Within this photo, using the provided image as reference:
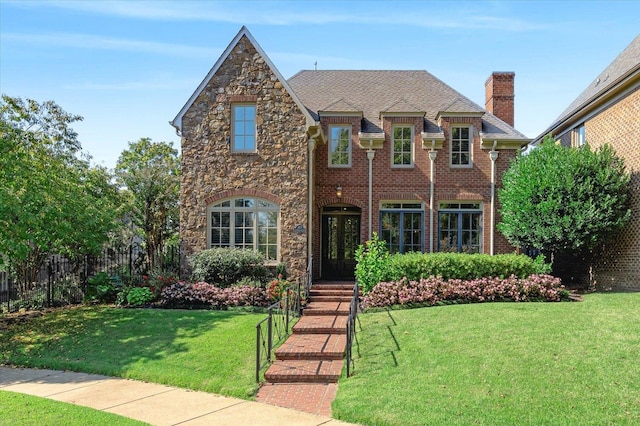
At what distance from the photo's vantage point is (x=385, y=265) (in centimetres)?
1368

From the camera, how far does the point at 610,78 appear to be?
53.0ft

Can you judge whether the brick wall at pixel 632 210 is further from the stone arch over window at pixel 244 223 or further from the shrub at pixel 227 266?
the shrub at pixel 227 266

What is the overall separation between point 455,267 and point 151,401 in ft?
28.6

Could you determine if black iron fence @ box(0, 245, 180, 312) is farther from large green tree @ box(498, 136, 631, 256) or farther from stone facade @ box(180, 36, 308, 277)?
large green tree @ box(498, 136, 631, 256)

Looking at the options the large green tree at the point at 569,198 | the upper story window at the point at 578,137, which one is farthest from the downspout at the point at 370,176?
the upper story window at the point at 578,137

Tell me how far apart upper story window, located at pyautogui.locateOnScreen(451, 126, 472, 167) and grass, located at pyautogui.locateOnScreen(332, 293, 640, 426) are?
6991mm

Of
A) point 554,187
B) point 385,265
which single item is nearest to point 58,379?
point 385,265

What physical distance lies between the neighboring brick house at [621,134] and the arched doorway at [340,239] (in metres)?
7.58

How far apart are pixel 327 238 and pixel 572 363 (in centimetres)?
1016

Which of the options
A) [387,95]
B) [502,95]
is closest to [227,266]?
[387,95]

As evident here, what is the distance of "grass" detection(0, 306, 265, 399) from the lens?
848 cm

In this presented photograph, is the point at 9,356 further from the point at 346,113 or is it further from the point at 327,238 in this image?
the point at 346,113

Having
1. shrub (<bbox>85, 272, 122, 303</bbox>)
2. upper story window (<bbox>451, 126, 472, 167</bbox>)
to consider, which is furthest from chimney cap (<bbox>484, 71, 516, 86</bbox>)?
shrub (<bbox>85, 272, 122, 303</bbox>)

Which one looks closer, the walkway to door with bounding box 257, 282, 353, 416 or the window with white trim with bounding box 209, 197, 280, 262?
the walkway to door with bounding box 257, 282, 353, 416
